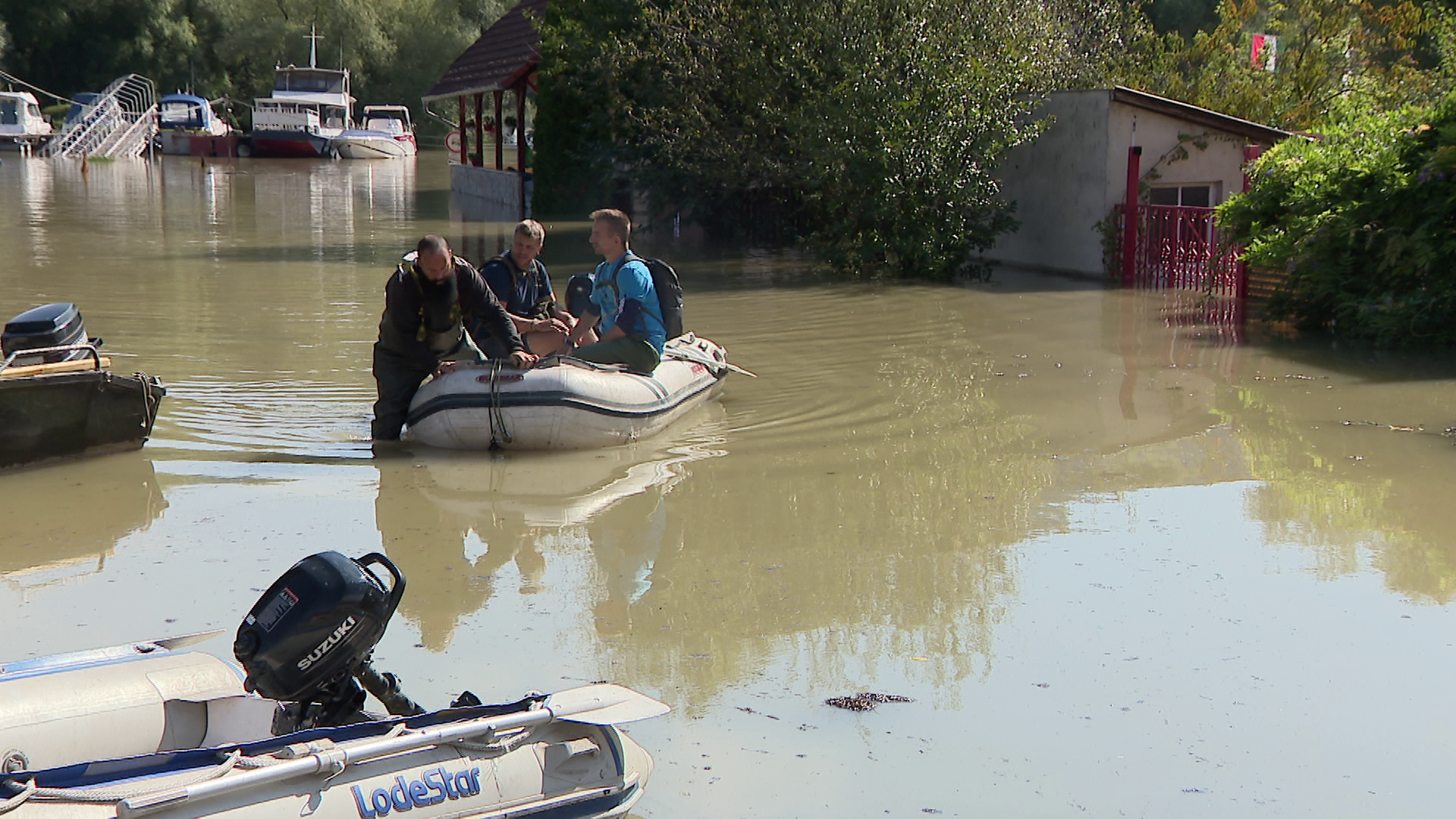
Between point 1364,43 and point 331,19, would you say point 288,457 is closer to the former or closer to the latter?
point 1364,43

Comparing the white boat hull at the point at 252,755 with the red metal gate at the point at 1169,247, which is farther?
the red metal gate at the point at 1169,247

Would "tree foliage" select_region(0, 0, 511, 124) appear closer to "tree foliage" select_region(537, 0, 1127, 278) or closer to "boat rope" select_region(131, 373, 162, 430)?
"tree foliage" select_region(537, 0, 1127, 278)

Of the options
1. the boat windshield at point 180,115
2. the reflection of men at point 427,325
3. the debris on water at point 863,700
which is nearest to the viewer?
the debris on water at point 863,700

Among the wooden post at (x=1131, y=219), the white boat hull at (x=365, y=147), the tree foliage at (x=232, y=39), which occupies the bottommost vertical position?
the wooden post at (x=1131, y=219)

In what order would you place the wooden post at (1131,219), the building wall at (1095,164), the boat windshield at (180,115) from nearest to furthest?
the wooden post at (1131,219), the building wall at (1095,164), the boat windshield at (180,115)

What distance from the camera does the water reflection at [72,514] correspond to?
6.53 meters

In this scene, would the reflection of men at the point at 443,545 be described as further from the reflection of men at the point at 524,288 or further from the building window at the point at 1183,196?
the building window at the point at 1183,196

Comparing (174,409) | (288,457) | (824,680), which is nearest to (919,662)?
(824,680)

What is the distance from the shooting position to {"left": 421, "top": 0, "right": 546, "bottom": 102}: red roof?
1120 inches

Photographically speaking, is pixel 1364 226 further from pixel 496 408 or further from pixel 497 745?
pixel 497 745

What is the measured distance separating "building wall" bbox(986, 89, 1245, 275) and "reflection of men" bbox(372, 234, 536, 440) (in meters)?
10.7

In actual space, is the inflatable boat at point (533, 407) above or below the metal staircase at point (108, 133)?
below

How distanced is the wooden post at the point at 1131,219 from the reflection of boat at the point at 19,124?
4586 centimetres

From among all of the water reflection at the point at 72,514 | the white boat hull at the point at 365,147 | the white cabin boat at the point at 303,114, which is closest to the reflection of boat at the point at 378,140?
the white boat hull at the point at 365,147
